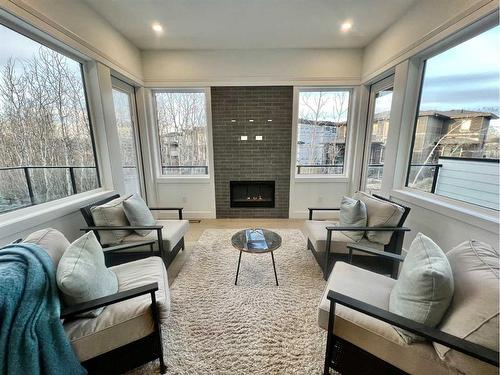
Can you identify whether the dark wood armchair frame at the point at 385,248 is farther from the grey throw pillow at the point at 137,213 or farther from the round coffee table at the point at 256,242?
the grey throw pillow at the point at 137,213

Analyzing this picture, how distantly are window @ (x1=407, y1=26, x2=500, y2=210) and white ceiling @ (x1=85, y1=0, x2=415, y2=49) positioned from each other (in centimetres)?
97

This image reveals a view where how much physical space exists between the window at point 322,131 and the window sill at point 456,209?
1.52m

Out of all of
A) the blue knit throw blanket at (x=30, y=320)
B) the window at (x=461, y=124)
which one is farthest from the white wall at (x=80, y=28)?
the window at (x=461, y=124)

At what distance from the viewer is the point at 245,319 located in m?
1.69

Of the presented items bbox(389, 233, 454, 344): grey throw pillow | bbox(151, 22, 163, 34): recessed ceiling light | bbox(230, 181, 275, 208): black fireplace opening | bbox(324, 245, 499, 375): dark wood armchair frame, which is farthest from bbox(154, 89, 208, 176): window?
bbox(389, 233, 454, 344): grey throw pillow

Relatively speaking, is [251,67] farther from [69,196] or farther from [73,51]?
[69,196]

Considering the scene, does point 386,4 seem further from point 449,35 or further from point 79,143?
point 79,143

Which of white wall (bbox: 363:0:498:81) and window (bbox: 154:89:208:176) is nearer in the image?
white wall (bbox: 363:0:498:81)

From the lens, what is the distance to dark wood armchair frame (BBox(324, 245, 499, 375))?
835 mm

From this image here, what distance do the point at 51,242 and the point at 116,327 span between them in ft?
2.25

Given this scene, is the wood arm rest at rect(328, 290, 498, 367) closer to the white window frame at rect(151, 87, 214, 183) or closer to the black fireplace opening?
the black fireplace opening

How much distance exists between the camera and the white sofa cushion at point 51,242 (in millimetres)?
1242

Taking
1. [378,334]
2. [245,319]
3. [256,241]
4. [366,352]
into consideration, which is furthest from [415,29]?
[245,319]

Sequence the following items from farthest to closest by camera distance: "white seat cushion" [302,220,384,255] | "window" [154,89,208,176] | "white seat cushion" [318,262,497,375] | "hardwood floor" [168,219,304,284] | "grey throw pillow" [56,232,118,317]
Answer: "window" [154,89,208,176] → "hardwood floor" [168,219,304,284] → "white seat cushion" [302,220,384,255] → "grey throw pillow" [56,232,118,317] → "white seat cushion" [318,262,497,375]
